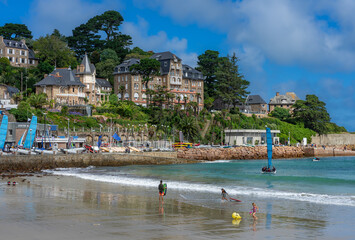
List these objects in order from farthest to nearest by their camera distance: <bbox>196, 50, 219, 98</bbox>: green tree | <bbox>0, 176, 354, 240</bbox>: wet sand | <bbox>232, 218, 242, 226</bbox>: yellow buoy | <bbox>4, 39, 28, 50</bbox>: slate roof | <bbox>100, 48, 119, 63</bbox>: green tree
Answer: <bbox>196, 50, 219, 98</bbox>: green tree < <bbox>100, 48, 119, 63</bbox>: green tree < <bbox>4, 39, 28, 50</bbox>: slate roof < <bbox>232, 218, 242, 226</bbox>: yellow buoy < <bbox>0, 176, 354, 240</bbox>: wet sand

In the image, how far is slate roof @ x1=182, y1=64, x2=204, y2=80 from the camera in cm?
A: 11981

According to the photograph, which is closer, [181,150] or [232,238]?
[232,238]

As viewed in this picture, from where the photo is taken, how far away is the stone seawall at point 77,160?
4912 centimetres

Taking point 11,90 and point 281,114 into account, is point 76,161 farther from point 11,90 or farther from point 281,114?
point 281,114

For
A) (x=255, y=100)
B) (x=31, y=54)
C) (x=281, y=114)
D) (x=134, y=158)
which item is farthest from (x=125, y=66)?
(x=134, y=158)

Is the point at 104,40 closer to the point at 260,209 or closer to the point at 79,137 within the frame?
the point at 79,137

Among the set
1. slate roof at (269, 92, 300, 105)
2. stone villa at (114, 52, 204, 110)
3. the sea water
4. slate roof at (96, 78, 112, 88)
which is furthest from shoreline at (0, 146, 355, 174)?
slate roof at (269, 92, 300, 105)

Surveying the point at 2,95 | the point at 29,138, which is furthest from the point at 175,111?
the point at 29,138

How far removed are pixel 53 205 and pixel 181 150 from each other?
5165 cm

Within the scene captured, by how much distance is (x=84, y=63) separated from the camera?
103062 mm

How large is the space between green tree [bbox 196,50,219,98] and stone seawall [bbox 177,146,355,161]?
117 feet

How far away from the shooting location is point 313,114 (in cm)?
12481

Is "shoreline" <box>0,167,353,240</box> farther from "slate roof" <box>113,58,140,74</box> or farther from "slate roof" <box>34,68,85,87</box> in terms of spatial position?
"slate roof" <box>113,58,140,74</box>

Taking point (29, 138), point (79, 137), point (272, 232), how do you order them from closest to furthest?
point (272, 232) < point (29, 138) < point (79, 137)
